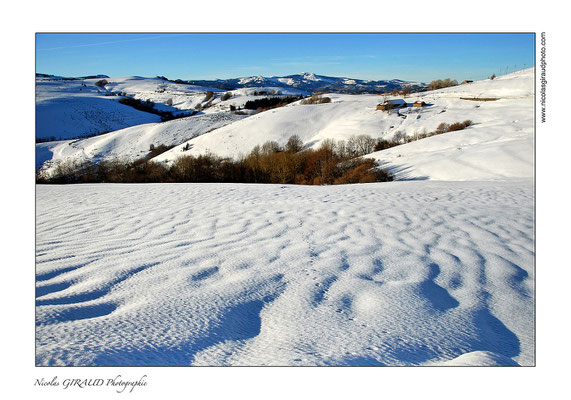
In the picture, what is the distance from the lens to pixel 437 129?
30656 millimetres

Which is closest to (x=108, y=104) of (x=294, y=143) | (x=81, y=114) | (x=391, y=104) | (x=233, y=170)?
(x=81, y=114)

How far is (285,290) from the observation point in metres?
2.74

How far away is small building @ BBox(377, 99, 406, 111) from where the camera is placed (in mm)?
39750

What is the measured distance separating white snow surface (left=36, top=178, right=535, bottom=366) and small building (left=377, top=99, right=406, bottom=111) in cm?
3716

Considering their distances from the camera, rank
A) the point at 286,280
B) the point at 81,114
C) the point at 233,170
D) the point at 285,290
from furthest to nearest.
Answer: the point at 81,114 → the point at 233,170 → the point at 286,280 → the point at 285,290

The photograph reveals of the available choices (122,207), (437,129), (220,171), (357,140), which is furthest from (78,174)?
(437,129)

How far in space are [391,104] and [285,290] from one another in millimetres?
41969

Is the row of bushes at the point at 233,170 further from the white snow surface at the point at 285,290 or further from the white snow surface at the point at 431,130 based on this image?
the white snow surface at the point at 285,290

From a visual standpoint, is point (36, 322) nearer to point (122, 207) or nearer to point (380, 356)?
point (380, 356)

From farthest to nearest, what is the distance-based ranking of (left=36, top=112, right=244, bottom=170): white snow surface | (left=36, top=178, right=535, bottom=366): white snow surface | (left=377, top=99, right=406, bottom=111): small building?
(left=377, top=99, right=406, bottom=111): small building, (left=36, top=112, right=244, bottom=170): white snow surface, (left=36, top=178, right=535, bottom=366): white snow surface
